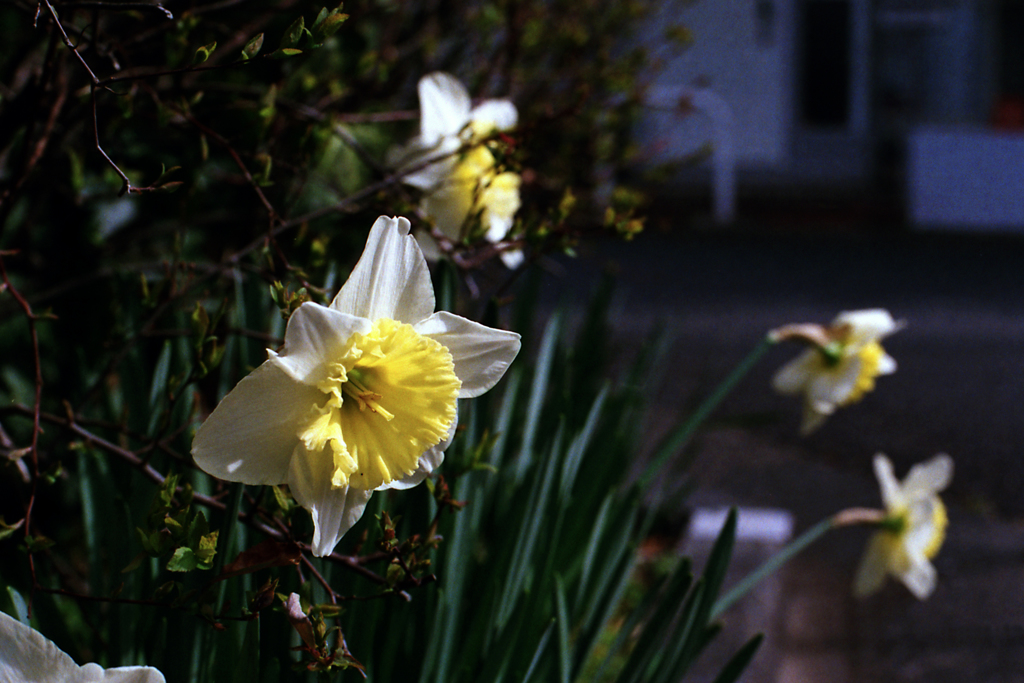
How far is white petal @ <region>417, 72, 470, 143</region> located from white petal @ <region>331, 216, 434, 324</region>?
19.3 inches

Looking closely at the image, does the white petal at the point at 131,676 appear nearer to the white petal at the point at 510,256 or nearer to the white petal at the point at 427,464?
the white petal at the point at 427,464

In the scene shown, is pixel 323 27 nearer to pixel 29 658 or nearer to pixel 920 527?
pixel 29 658

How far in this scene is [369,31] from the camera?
1.88 m

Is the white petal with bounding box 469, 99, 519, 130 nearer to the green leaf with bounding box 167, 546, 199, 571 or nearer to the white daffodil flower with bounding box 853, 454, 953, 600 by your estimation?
the green leaf with bounding box 167, 546, 199, 571

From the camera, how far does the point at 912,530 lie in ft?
5.28

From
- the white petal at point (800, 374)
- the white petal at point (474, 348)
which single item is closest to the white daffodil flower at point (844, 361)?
the white petal at point (800, 374)

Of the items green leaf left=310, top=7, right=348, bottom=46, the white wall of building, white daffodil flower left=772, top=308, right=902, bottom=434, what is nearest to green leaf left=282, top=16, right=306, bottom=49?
green leaf left=310, top=7, right=348, bottom=46

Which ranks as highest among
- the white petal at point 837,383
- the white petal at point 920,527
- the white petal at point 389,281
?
the white petal at point 389,281

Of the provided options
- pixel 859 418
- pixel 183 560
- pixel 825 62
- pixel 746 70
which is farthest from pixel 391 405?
pixel 825 62

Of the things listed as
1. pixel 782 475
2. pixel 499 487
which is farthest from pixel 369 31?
pixel 782 475

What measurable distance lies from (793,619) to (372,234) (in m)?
1.95

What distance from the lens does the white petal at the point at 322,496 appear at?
0.66 metres

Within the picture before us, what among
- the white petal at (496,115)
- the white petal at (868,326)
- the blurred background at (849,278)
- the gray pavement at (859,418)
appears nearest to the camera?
the white petal at (496,115)

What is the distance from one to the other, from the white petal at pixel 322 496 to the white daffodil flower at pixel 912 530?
1.23 meters
